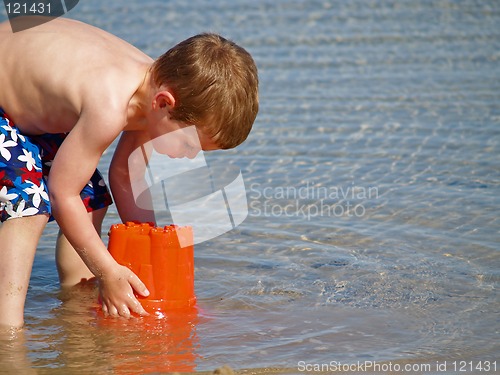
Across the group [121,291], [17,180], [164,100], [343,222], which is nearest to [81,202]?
[17,180]

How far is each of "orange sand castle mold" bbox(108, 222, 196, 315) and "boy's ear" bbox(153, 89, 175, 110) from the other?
44cm

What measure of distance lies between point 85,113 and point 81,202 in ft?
1.07

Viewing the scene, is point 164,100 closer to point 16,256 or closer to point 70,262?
point 16,256

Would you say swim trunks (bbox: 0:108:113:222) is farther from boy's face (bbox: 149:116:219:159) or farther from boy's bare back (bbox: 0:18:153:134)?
boy's face (bbox: 149:116:219:159)

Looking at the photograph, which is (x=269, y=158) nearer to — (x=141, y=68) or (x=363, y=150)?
(x=363, y=150)

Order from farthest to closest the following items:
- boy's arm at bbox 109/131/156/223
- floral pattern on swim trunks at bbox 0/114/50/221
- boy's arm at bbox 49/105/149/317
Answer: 1. boy's arm at bbox 109/131/156/223
2. floral pattern on swim trunks at bbox 0/114/50/221
3. boy's arm at bbox 49/105/149/317

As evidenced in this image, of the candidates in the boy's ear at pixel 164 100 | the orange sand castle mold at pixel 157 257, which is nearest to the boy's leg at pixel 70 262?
the orange sand castle mold at pixel 157 257

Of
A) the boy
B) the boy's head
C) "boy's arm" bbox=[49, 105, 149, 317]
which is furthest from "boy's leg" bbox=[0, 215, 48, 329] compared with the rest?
the boy's head

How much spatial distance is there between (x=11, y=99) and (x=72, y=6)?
5.00m

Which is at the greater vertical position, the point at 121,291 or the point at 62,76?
the point at 62,76

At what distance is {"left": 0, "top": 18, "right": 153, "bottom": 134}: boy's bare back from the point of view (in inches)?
119

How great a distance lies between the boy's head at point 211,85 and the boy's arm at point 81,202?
227 mm

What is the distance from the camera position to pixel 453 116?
568cm

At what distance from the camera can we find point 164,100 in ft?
10.1
